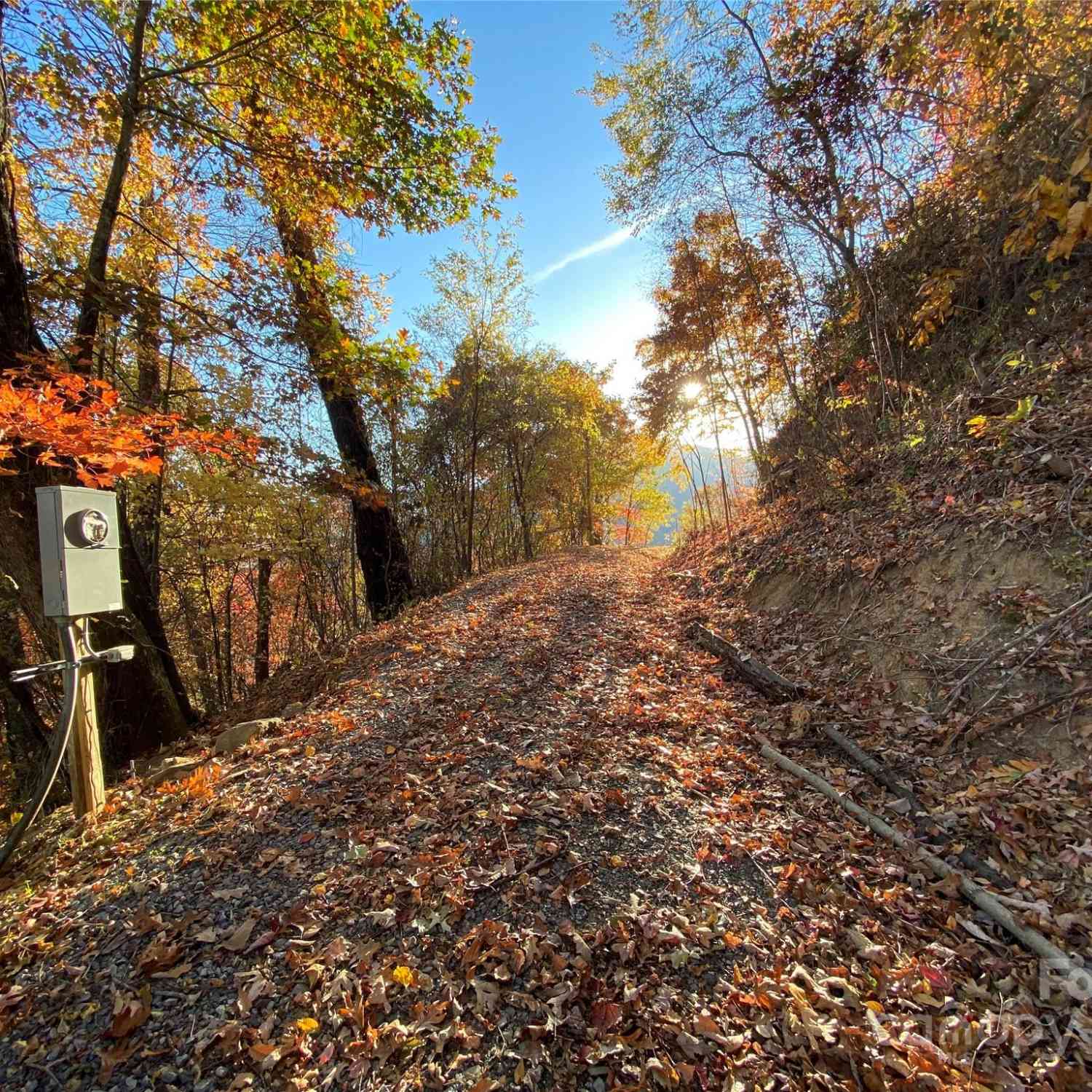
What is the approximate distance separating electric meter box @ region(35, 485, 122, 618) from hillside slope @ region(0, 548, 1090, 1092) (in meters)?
1.19

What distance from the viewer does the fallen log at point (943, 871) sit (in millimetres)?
1681

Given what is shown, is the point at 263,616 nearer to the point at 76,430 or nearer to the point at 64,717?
the point at 76,430

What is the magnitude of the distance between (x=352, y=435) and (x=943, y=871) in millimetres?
7132

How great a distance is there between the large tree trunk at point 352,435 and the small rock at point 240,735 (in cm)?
252

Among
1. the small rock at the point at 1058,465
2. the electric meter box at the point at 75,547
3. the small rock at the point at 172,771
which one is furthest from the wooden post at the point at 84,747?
the small rock at the point at 1058,465

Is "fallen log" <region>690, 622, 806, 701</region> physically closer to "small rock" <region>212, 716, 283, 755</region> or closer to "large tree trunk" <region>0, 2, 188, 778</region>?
"small rock" <region>212, 716, 283, 755</region>

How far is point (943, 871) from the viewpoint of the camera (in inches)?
80.5

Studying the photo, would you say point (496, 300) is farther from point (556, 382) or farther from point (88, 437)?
point (88, 437)

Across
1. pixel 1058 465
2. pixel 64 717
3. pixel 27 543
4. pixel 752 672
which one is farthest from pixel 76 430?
pixel 1058 465

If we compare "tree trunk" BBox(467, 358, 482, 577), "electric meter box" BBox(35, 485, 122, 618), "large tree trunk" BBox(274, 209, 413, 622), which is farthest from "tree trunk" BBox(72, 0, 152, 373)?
"tree trunk" BBox(467, 358, 482, 577)

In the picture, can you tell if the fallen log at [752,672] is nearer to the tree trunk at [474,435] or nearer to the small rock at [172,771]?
the small rock at [172,771]

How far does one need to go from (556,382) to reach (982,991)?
12008 millimetres

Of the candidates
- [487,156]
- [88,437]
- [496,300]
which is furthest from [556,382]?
[88,437]

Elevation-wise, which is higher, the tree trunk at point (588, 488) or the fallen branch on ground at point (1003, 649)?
the tree trunk at point (588, 488)
